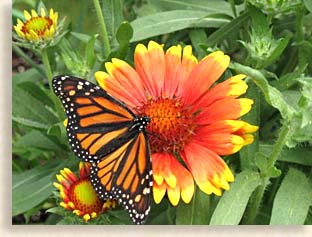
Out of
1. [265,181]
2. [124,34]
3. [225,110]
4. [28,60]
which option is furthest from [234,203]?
[28,60]

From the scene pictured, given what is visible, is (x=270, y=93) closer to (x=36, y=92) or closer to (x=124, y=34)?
(x=124, y=34)

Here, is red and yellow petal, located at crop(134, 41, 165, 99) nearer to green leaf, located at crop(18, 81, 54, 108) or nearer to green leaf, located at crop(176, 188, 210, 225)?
green leaf, located at crop(176, 188, 210, 225)

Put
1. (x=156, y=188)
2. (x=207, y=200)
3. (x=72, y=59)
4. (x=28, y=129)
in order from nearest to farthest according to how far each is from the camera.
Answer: (x=156, y=188) → (x=207, y=200) → (x=72, y=59) → (x=28, y=129)

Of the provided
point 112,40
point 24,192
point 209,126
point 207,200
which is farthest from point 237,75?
point 24,192

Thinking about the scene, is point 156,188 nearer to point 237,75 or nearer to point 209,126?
point 209,126

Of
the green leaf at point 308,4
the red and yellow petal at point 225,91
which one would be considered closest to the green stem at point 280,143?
the red and yellow petal at point 225,91

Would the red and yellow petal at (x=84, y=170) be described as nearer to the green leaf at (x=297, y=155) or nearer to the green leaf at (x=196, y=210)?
the green leaf at (x=196, y=210)
